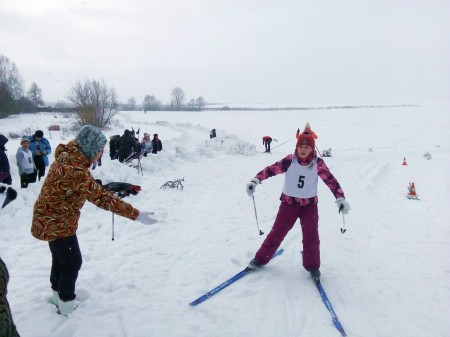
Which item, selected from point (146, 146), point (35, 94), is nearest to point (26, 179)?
point (146, 146)

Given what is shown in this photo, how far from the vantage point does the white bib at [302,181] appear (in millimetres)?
4520

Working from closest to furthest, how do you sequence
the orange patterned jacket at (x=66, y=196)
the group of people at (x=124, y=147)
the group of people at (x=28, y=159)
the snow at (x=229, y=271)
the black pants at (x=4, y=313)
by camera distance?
the black pants at (x=4, y=313) → the orange patterned jacket at (x=66, y=196) → the snow at (x=229, y=271) → the group of people at (x=28, y=159) → the group of people at (x=124, y=147)

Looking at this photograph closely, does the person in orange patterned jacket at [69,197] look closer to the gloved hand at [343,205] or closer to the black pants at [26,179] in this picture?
the gloved hand at [343,205]

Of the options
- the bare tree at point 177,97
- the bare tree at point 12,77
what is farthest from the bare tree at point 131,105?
the bare tree at point 12,77

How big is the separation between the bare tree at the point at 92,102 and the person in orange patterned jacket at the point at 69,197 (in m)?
28.7

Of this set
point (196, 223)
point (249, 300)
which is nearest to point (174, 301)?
point (249, 300)

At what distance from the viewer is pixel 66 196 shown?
3.23m

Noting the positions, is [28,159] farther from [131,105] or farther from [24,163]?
[131,105]

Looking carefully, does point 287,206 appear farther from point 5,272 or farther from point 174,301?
point 5,272

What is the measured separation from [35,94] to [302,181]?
306ft

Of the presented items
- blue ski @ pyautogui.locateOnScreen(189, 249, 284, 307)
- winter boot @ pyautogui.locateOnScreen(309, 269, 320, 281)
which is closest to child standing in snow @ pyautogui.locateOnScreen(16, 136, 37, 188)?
blue ski @ pyautogui.locateOnScreen(189, 249, 284, 307)

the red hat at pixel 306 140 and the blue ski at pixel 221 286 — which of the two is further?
the red hat at pixel 306 140

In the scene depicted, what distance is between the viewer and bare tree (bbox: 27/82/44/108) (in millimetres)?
81412

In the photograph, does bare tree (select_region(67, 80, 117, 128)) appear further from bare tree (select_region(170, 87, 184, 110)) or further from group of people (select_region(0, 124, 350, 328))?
bare tree (select_region(170, 87, 184, 110))
